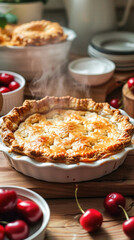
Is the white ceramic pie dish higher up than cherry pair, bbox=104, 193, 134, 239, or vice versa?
the white ceramic pie dish

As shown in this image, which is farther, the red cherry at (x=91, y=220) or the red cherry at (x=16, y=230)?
the red cherry at (x=91, y=220)

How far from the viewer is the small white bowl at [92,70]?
2.71 metres

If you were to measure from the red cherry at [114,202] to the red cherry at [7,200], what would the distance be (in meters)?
0.47

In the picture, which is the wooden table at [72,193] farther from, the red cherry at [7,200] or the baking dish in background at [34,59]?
the baking dish in background at [34,59]

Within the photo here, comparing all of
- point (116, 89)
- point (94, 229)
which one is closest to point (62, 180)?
point (94, 229)

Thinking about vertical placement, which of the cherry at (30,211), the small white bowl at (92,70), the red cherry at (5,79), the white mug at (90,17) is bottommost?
the small white bowl at (92,70)

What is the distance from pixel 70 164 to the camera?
68.1 inches

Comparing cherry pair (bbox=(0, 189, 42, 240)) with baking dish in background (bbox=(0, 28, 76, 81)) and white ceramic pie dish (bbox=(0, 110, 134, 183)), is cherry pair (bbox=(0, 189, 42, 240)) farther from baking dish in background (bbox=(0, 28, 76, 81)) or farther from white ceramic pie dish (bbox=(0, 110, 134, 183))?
baking dish in background (bbox=(0, 28, 76, 81))

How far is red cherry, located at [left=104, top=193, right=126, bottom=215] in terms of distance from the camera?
1678 mm

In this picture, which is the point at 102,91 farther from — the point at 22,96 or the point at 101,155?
the point at 101,155

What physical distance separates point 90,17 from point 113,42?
30 cm

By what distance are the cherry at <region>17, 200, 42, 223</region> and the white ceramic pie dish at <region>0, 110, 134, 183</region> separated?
0.29m

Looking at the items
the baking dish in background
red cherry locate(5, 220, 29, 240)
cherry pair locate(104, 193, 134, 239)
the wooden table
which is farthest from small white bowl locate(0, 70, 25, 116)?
red cherry locate(5, 220, 29, 240)

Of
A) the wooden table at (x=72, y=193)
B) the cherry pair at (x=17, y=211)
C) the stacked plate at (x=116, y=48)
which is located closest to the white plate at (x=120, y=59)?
the stacked plate at (x=116, y=48)
